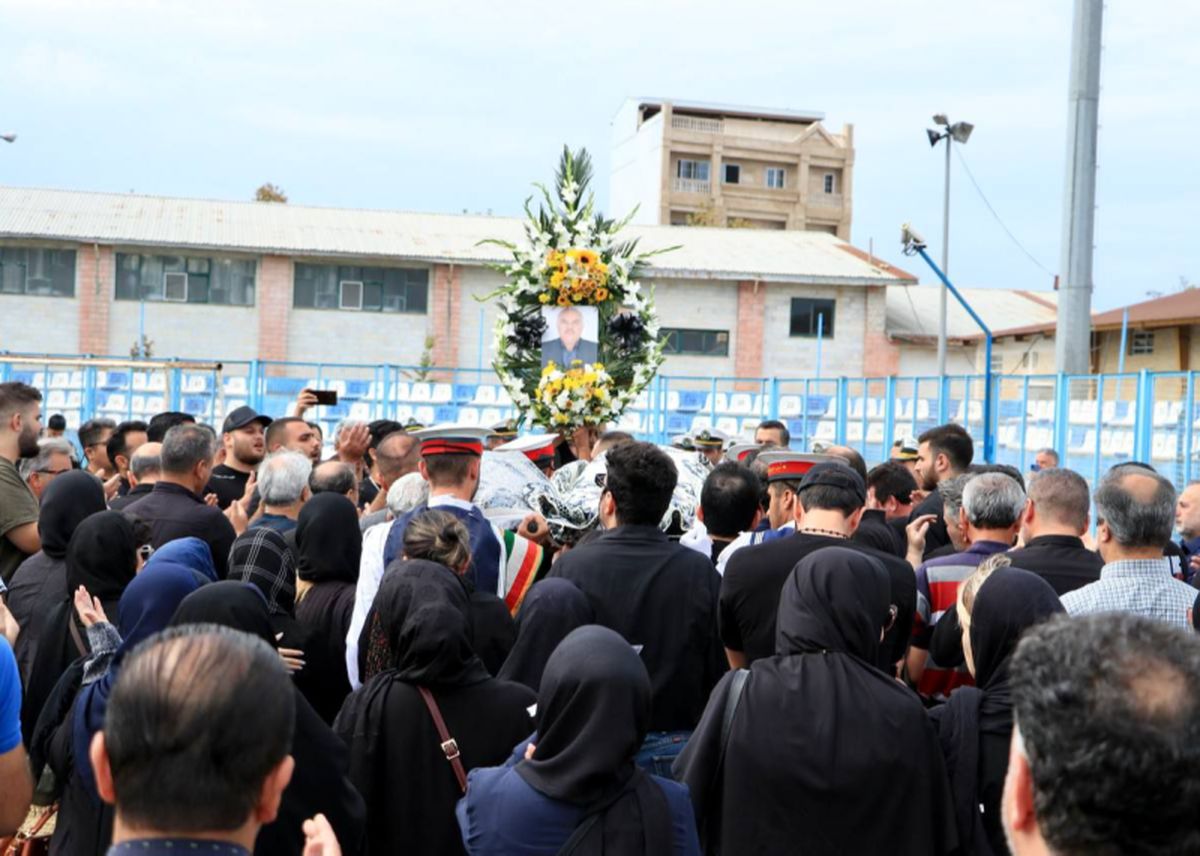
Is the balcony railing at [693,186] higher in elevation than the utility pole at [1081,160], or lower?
higher

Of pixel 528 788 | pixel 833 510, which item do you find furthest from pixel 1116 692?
pixel 833 510

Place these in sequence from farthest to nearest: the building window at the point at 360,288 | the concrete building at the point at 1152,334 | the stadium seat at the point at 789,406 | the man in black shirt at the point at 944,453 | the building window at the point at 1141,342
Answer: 1. the building window at the point at 360,288
2. the building window at the point at 1141,342
3. the concrete building at the point at 1152,334
4. the stadium seat at the point at 789,406
5. the man in black shirt at the point at 944,453

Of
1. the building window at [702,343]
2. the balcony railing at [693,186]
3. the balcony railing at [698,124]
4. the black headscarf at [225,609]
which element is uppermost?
the balcony railing at [698,124]

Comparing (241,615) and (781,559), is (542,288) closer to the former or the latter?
(781,559)

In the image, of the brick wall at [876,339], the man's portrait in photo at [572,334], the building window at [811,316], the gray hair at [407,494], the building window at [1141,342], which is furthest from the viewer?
the brick wall at [876,339]

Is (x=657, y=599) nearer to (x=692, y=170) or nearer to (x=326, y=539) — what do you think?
(x=326, y=539)

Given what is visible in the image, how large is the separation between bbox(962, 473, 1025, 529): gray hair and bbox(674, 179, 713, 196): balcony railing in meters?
57.8

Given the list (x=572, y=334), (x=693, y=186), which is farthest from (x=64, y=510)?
(x=693, y=186)

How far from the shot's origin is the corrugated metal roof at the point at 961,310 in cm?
3972

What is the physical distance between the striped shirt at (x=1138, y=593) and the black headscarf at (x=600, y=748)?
1814 millimetres

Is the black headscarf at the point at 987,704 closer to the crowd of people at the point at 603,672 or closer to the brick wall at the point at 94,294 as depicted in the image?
the crowd of people at the point at 603,672

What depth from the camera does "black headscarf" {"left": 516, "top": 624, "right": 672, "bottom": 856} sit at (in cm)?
314

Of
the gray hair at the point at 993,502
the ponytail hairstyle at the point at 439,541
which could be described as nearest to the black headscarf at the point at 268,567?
the ponytail hairstyle at the point at 439,541

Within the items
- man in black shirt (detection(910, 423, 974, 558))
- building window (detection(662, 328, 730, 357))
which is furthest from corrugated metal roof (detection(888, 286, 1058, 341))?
man in black shirt (detection(910, 423, 974, 558))
